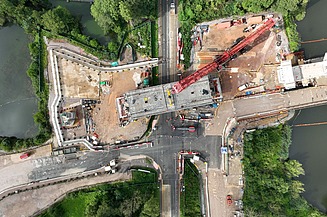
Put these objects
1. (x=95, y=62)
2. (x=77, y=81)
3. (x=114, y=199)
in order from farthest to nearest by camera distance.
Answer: (x=95, y=62) < (x=77, y=81) < (x=114, y=199)

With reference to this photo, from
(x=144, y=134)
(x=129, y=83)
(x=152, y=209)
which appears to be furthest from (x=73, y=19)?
(x=152, y=209)

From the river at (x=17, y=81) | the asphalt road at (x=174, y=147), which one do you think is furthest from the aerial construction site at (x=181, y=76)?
the river at (x=17, y=81)

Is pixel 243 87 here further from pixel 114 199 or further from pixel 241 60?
pixel 114 199

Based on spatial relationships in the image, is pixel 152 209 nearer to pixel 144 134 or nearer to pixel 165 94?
pixel 144 134

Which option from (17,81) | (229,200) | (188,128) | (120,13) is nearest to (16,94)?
(17,81)

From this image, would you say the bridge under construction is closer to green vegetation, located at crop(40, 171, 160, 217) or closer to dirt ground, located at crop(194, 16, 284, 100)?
dirt ground, located at crop(194, 16, 284, 100)

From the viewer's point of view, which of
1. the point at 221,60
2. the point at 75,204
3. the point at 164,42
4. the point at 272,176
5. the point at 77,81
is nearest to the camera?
the point at 221,60

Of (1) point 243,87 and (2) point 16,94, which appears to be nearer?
(1) point 243,87
